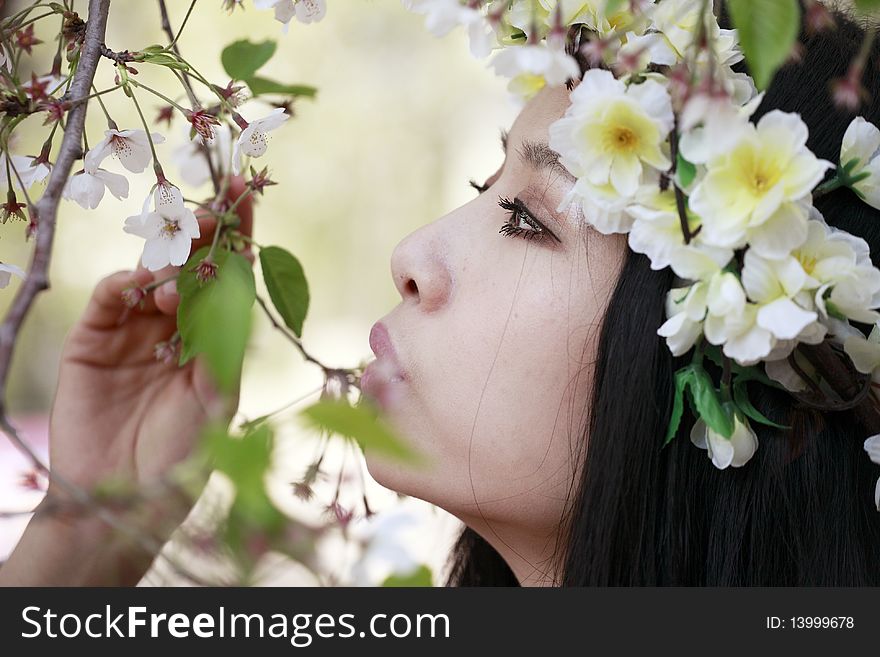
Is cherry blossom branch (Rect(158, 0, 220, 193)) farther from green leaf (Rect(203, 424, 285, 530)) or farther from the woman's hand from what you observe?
green leaf (Rect(203, 424, 285, 530))

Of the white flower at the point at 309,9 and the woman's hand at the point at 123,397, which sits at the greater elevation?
the white flower at the point at 309,9

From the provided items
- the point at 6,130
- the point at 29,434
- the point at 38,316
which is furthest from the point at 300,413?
the point at 38,316

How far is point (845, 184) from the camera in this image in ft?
2.65

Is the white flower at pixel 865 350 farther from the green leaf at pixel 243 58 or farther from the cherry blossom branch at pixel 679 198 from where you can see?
the green leaf at pixel 243 58

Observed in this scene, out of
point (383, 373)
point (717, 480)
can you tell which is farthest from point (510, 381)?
point (717, 480)

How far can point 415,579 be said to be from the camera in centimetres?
55

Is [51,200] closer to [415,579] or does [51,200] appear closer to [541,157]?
[415,579]

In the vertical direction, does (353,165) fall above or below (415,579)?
above

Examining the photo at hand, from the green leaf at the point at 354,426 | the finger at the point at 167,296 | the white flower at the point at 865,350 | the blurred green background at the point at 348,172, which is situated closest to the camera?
the green leaf at the point at 354,426

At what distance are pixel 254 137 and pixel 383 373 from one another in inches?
11.2

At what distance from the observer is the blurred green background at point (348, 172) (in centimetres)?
348

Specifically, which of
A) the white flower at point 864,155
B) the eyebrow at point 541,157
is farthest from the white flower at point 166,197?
the white flower at point 864,155

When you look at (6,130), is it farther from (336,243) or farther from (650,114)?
(336,243)

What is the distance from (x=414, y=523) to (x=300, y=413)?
0.32 metres
